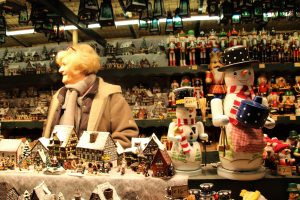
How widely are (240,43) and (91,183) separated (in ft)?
8.94

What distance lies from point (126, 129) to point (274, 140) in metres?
0.94

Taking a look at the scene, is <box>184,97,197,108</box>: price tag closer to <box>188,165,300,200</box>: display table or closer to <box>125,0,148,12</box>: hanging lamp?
<box>188,165,300,200</box>: display table

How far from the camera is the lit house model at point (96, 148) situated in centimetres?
159

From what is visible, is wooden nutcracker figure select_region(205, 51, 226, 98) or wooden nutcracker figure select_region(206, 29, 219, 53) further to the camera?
wooden nutcracker figure select_region(206, 29, 219, 53)

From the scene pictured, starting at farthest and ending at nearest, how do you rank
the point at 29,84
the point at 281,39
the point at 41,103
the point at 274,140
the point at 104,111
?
the point at 29,84 < the point at 41,103 < the point at 281,39 < the point at 104,111 < the point at 274,140

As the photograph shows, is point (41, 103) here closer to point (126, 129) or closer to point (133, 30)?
point (133, 30)

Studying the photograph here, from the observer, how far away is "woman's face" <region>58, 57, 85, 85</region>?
2.27 meters

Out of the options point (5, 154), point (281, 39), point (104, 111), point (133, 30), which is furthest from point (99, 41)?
point (5, 154)

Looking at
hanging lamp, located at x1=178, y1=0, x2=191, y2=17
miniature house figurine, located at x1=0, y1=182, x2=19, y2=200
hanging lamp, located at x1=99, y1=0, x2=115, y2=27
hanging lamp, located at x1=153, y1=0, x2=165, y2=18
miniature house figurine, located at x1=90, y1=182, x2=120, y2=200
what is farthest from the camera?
hanging lamp, located at x1=153, y1=0, x2=165, y2=18

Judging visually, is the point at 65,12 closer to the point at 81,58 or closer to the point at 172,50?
the point at 172,50

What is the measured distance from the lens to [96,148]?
1.58 metres

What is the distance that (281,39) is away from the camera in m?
3.75

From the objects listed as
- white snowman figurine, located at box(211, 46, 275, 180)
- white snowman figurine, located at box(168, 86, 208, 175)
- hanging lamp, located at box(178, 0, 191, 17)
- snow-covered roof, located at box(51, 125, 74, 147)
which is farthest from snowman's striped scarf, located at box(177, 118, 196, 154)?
hanging lamp, located at box(178, 0, 191, 17)

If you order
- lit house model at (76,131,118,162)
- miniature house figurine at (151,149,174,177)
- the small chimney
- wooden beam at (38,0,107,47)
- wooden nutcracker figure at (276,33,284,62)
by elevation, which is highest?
wooden beam at (38,0,107,47)
